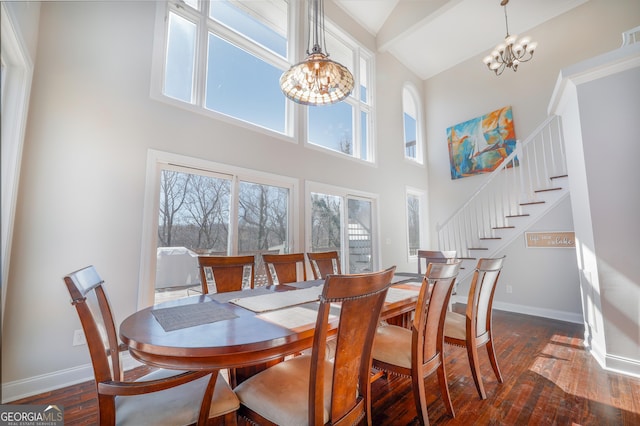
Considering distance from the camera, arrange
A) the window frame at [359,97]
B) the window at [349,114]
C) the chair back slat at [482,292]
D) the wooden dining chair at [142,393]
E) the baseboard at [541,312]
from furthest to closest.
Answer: the window frame at [359,97]
the window at [349,114]
the baseboard at [541,312]
the chair back slat at [482,292]
the wooden dining chair at [142,393]

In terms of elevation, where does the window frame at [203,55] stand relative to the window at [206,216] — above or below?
above

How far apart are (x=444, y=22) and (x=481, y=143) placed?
7.97 feet

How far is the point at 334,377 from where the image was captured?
111 centimetres

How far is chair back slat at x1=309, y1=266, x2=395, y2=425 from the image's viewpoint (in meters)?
1.02

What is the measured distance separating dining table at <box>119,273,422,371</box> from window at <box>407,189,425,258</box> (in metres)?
4.24

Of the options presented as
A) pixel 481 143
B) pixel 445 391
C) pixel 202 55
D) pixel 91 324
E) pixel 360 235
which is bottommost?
pixel 445 391

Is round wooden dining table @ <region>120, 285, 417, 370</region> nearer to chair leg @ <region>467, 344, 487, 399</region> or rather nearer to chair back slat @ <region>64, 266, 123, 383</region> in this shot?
chair back slat @ <region>64, 266, 123, 383</region>

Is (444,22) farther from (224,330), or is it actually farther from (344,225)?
(224,330)

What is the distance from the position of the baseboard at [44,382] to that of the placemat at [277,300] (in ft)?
5.71

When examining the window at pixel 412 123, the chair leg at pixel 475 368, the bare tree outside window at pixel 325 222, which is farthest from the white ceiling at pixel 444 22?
the chair leg at pixel 475 368

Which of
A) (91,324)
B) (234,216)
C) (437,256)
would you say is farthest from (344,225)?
(91,324)

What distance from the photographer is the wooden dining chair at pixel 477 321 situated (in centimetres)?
200

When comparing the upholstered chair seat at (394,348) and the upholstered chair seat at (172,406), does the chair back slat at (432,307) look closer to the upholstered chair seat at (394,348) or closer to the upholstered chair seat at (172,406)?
the upholstered chair seat at (394,348)

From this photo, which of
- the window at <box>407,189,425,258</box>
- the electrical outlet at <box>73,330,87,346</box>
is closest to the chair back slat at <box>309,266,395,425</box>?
the electrical outlet at <box>73,330,87,346</box>
